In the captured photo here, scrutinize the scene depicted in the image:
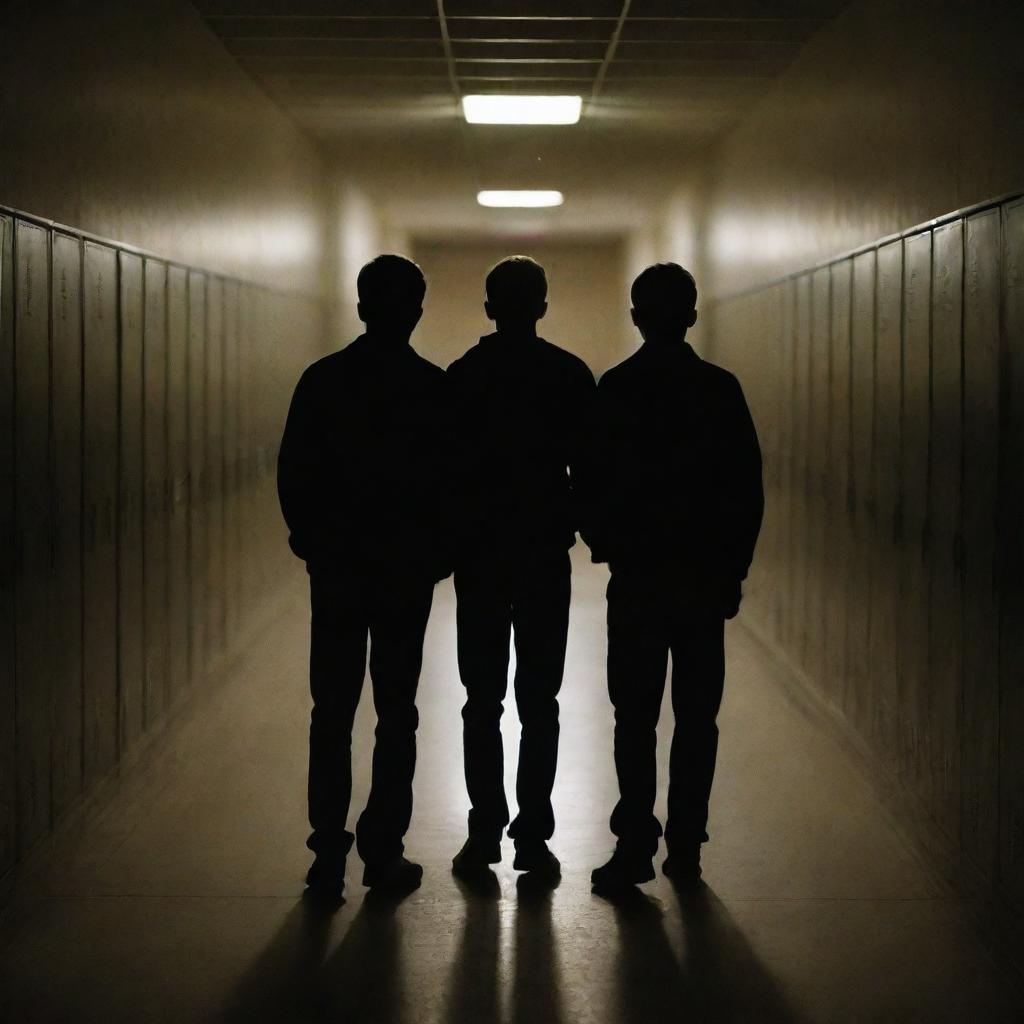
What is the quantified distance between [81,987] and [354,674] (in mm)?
925

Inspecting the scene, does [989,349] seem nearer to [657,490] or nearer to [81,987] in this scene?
[657,490]

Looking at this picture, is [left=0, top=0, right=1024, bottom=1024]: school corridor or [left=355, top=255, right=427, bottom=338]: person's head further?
[left=355, top=255, right=427, bottom=338]: person's head

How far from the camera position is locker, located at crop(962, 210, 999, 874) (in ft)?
→ 10.1

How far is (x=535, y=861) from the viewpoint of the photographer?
3322mm

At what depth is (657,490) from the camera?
3043 mm

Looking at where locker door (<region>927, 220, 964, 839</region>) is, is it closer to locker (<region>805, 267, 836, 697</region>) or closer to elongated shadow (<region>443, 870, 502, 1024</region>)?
elongated shadow (<region>443, 870, 502, 1024</region>)

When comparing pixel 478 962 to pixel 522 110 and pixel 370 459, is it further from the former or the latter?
pixel 522 110

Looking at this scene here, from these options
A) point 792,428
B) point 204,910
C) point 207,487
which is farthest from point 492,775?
point 792,428

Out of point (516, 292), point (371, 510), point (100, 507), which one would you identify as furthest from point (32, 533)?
point (516, 292)

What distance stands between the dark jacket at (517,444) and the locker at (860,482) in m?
1.60

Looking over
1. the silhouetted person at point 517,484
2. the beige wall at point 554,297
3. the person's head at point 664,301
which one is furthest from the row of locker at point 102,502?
the beige wall at point 554,297

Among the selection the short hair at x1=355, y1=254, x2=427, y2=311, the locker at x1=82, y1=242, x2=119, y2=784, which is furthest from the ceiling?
the short hair at x1=355, y1=254, x2=427, y2=311

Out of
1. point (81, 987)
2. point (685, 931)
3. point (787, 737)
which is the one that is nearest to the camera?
point (81, 987)

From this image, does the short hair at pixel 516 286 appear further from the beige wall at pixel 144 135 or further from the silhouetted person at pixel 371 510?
the beige wall at pixel 144 135
